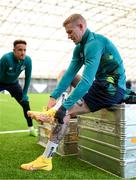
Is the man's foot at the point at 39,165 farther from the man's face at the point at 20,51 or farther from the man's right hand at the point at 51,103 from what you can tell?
the man's face at the point at 20,51

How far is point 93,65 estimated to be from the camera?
3.70 meters

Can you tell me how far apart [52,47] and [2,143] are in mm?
34311

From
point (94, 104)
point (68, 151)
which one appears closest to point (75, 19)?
point (94, 104)

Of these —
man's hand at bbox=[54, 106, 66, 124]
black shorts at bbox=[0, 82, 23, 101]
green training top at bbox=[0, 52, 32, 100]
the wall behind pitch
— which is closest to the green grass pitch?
man's hand at bbox=[54, 106, 66, 124]

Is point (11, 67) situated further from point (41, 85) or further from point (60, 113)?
point (41, 85)

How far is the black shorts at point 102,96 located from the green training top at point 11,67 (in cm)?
250

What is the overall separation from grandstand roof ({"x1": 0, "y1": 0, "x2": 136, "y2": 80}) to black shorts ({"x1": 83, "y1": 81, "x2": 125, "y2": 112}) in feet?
83.2

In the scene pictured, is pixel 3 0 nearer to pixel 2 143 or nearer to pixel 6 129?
pixel 6 129

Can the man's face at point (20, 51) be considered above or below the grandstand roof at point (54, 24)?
below

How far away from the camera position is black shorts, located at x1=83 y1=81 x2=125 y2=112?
3.95m

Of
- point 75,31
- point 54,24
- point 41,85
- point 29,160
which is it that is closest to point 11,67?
point 29,160

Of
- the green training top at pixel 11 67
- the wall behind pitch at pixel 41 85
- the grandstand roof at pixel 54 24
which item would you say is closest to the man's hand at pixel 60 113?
the green training top at pixel 11 67

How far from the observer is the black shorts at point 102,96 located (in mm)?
3945

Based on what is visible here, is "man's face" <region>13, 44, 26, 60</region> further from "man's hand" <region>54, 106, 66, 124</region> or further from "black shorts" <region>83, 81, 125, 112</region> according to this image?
"man's hand" <region>54, 106, 66, 124</region>
